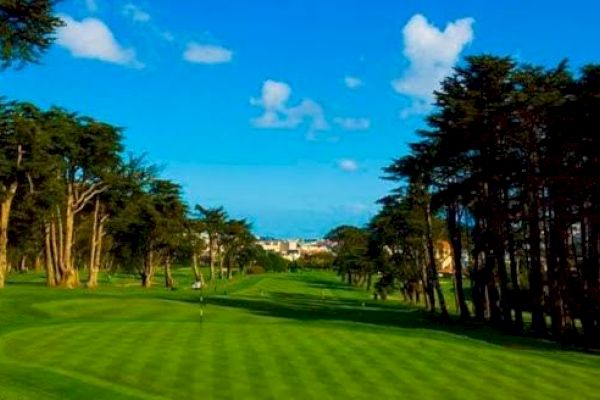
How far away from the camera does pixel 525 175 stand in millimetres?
42219

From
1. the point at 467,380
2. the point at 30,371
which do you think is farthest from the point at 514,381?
the point at 30,371

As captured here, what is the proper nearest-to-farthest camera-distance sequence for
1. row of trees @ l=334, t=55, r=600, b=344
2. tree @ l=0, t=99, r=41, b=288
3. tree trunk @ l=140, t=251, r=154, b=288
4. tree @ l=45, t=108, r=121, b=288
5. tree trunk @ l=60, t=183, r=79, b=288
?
row of trees @ l=334, t=55, r=600, b=344, tree @ l=0, t=99, r=41, b=288, tree @ l=45, t=108, r=121, b=288, tree trunk @ l=60, t=183, r=79, b=288, tree trunk @ l=140, t=251, r=154, b=288

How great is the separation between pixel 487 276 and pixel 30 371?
38.5 metres

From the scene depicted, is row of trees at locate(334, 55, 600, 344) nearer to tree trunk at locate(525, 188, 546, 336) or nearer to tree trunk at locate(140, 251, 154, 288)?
tree trunk at locate(525, 188, 546, 336)

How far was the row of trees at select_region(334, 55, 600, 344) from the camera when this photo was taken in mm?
38156

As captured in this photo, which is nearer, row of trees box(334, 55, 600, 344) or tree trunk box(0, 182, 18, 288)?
row of trees box(334, 55, 600, 344)

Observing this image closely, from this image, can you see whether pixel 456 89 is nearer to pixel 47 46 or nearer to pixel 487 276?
pixel 487 276

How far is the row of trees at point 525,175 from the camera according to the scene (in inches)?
1502

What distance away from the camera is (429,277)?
7425cm

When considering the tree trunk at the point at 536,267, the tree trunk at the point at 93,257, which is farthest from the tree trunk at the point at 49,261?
the tree trunk at the point at 536,267

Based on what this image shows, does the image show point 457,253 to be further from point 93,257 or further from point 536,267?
point 93,257

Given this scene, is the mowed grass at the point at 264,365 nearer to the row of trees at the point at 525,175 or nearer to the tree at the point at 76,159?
the row of trees at the point at 525,175

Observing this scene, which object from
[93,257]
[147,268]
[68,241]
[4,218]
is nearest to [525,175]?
[4,218]

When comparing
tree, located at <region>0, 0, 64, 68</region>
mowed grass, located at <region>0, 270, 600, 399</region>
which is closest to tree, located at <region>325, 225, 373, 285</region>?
mowed grass, located at <region>0, 270, 600, 399</region>
